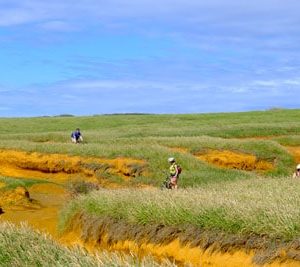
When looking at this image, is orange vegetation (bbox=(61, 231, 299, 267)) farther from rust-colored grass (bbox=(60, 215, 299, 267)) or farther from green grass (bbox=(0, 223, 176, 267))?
green grass (bbox=(0, 223, 176, 267))

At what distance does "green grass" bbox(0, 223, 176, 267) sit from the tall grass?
3042 millimetres

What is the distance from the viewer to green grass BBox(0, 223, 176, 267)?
924 cm

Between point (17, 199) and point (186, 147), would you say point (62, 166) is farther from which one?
point (17, 199)

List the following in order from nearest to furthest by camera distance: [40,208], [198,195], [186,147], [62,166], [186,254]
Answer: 1. [186,254]
2. [198,195]
3. [40,208]
4. [62,166]
5. [186,147]

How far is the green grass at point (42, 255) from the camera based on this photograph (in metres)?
9.24

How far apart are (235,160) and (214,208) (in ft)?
83.1

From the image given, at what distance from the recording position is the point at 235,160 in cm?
4022

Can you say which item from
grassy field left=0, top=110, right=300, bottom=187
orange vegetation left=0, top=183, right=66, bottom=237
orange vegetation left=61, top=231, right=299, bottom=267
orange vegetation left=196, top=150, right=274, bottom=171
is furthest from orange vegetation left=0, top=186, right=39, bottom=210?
orange vegetation left=196, top=150, right=274, bottom=171

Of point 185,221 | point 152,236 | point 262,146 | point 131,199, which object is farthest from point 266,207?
point 262,146

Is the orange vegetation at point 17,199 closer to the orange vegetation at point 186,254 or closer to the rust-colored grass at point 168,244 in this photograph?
the rust-colored grass at point 168,244

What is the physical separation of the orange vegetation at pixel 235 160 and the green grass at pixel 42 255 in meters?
27.5

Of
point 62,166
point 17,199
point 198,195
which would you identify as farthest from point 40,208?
point 198,195

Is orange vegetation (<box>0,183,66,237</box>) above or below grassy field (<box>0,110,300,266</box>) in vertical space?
below

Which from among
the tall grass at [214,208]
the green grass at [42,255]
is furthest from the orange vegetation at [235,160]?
the green grass at [42,255]
